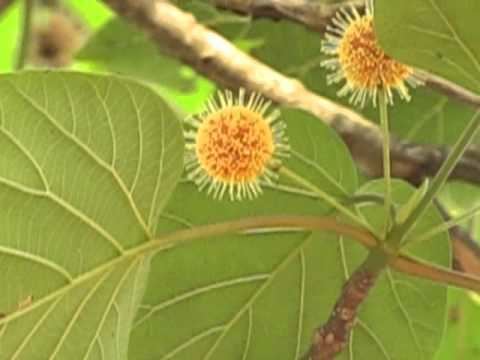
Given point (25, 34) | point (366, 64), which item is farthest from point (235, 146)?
point (25, 34)

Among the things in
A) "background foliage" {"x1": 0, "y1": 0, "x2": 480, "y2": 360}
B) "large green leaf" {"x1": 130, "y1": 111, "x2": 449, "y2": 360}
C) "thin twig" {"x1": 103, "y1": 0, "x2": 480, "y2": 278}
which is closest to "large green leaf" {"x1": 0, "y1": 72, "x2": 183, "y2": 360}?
"background foliage" {"x1": 0, "y1": 0, "x2": 480, "y2": 360}

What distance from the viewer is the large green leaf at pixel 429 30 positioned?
814mm

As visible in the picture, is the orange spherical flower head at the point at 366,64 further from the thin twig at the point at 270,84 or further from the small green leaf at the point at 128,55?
the small green leaf at the point at 128,55

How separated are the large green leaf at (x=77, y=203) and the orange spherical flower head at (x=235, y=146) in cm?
2

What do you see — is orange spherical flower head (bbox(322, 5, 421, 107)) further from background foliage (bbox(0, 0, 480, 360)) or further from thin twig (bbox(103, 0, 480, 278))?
thin twig (bbox(103, 0, 480, 278))

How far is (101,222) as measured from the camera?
2.90ft

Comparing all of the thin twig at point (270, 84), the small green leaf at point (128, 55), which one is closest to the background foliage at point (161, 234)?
the thin twig at point (270, 84)

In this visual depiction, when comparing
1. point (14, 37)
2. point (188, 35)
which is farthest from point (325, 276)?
point (14, 37)

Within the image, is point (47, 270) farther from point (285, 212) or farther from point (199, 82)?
point (199, 82)

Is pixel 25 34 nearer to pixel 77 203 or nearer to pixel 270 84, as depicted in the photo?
pixel 270 84

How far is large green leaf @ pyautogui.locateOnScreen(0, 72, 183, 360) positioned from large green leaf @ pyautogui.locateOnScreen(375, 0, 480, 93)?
0.49ft

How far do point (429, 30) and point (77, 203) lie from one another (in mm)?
245

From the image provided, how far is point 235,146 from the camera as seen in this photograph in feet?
2.80

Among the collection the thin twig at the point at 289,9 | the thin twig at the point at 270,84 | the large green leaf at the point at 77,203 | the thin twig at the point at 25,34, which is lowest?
the large green leaf at the point at 77,203
